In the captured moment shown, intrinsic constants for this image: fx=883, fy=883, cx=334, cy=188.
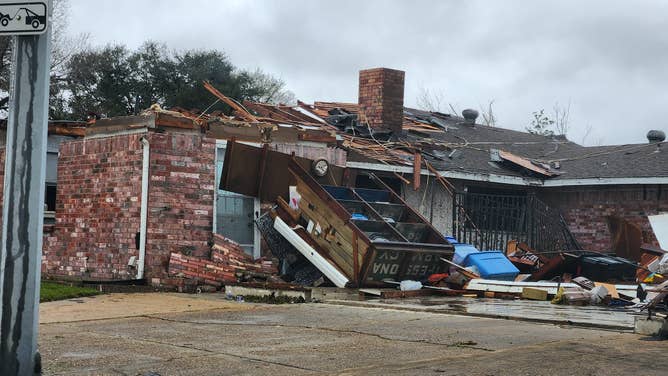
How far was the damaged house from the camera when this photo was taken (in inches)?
585

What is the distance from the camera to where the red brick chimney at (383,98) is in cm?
2117

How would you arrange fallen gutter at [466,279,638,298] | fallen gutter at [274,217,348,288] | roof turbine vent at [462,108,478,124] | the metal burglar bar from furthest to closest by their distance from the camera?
roof turbine vent at [462,108,478,124] < the metal burglar bar < fallen gutter at [274,217,348,288] < fallen gutter at [466,279,638,298]

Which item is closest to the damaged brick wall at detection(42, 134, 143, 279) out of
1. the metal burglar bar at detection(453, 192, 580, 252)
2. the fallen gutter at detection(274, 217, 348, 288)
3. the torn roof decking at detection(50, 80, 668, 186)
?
the torn roof decking at detection(50, 80, 668, 186)

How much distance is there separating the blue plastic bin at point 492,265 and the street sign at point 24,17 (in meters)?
10.9

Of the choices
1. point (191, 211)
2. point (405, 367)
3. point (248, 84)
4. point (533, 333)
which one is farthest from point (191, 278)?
point (248, 84)

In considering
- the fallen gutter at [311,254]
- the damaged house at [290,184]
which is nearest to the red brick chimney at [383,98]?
the damaged house at [290,184]

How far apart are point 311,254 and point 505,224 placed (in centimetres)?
657

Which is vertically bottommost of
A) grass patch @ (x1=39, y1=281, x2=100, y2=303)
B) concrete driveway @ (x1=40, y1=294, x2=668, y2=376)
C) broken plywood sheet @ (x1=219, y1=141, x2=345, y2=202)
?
grass patch @ (x1=39, y1=281, x2=100, y2=303)

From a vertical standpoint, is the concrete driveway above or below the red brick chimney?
below

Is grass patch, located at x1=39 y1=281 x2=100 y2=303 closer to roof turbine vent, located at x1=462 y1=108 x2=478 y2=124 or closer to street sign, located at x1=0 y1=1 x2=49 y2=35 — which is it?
street sign, located at x1=0 y1=1 x2=49 y2=35

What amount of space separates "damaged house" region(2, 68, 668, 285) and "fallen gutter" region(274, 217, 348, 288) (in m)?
0.26

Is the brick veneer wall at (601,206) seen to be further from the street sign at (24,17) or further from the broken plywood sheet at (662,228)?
the street sign at (24,17)

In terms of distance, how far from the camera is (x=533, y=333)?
862 centimetres

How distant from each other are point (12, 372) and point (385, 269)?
376 inches
